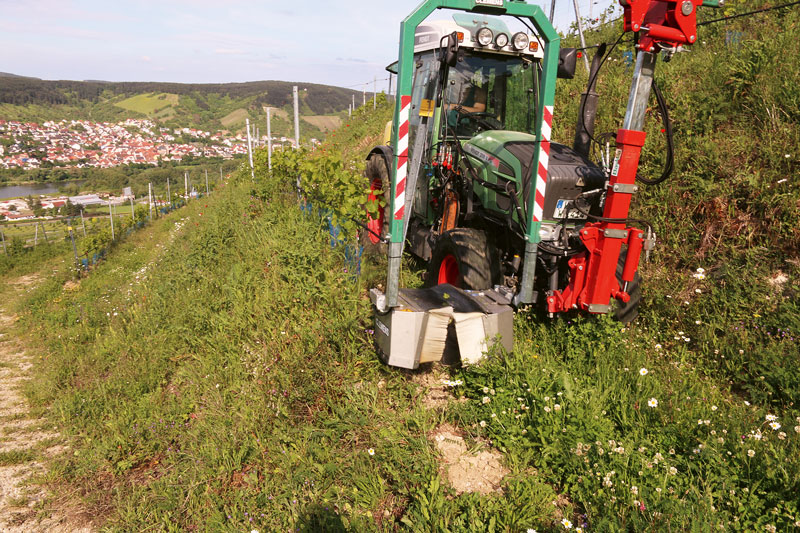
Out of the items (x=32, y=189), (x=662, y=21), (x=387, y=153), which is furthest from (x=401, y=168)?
(x=32, y=189)

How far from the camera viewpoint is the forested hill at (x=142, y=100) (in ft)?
317

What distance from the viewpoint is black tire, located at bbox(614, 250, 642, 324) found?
12.6 feet

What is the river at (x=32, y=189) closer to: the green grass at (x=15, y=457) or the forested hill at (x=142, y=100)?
the forested hill at (x=142, y=100)

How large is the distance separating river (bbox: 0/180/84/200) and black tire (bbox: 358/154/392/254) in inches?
3160

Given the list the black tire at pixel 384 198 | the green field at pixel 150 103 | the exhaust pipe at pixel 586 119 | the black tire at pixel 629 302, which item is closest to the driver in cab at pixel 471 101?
the exhaust pipe at pixel 586 119

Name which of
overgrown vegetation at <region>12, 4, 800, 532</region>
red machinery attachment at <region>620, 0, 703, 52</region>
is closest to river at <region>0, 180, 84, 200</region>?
overgrown vegetation at <region>12, 4, 800, 532</region>

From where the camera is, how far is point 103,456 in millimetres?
4125

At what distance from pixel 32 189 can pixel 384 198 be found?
3554 inches

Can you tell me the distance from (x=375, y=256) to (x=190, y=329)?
2.30m

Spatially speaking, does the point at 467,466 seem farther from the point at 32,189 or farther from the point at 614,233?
the point at 32,189

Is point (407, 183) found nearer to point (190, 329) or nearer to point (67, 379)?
point (190, 329)

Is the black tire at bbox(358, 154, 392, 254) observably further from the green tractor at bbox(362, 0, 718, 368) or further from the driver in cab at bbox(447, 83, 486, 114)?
Result: the driver in cab at bbox(447, 83, 486, 114)

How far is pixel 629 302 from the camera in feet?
12.9

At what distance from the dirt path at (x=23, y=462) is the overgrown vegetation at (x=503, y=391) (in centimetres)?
19
